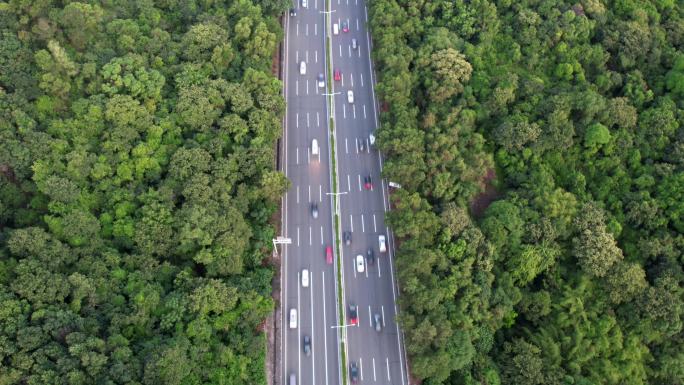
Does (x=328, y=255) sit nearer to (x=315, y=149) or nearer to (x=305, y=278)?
(x=305, y=278)

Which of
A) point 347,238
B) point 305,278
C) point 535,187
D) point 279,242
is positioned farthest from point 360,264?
point 535,187

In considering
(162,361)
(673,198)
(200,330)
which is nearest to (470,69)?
(673,198)

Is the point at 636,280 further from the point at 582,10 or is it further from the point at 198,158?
the point at 198,158

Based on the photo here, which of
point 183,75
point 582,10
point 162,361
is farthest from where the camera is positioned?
point 582,10

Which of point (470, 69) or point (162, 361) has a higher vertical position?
point (470, 69)

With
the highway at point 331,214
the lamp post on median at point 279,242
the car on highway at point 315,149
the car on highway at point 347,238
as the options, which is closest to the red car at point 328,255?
the highway at point 331,214

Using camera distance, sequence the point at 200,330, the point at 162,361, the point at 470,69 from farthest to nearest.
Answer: the point at 470,69
the point at 200,330
the point at 162,361
